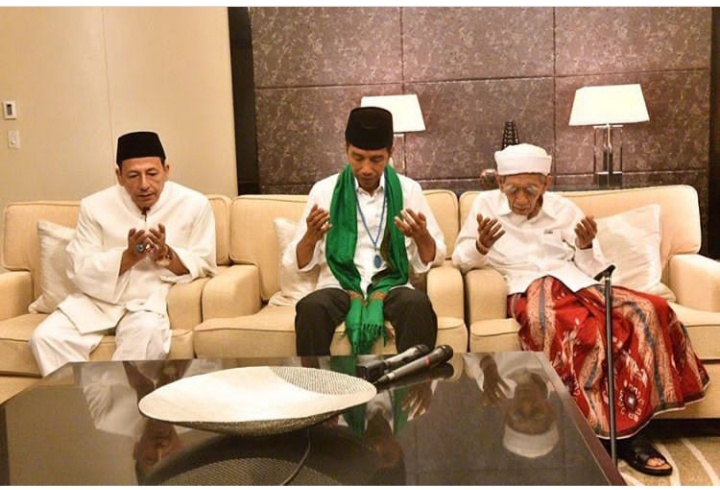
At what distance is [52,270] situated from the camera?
10.7 ft

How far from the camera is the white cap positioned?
152 cm

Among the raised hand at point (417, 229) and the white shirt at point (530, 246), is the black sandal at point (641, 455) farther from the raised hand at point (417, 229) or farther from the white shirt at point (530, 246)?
the raised hand at point (417, 229)

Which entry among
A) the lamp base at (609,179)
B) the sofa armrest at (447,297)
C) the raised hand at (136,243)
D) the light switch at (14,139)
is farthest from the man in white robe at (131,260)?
the lamp base at (609,179)

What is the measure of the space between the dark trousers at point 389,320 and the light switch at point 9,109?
95.4 inches

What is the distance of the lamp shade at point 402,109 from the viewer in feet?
12.9

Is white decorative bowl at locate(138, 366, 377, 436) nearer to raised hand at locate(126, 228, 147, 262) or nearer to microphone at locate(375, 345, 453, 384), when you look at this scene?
microphone at locate(375, 345, 453, 384)

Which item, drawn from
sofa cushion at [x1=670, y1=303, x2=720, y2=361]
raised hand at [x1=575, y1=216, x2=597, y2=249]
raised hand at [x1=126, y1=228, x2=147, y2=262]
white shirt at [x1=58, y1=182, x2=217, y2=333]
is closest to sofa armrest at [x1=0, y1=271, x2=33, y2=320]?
white shirt at [x1=58, y1=182, x2=217, y2=333]

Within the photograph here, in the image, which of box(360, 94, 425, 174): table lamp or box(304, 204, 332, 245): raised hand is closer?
box(304, 204, 332, 245): raised hand

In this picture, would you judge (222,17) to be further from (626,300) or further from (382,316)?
(626,300)

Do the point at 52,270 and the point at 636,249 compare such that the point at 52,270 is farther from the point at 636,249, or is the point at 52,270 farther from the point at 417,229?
the point at 636,249

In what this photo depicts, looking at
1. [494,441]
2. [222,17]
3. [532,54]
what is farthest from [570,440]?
[222,17]

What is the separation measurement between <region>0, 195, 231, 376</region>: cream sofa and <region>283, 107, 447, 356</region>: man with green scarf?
0.44m

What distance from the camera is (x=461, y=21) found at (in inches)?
165

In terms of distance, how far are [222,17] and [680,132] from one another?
8.38 ft
